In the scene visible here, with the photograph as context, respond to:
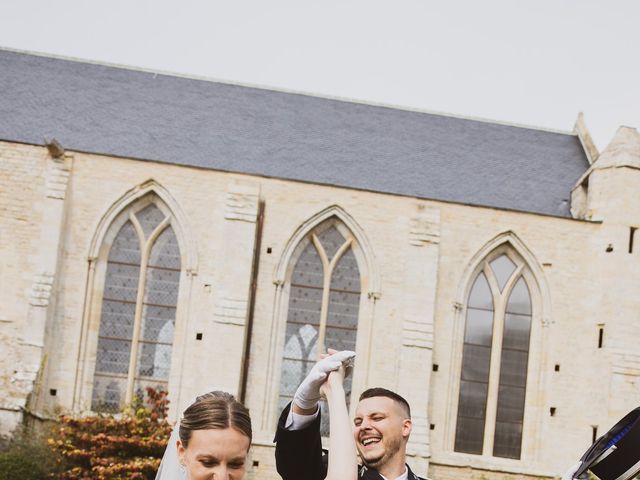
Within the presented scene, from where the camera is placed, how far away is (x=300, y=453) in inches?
177

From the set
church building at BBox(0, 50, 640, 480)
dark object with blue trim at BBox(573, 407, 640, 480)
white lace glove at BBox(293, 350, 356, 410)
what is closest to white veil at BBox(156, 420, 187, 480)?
white lace glove at BBox(293, 350, 356, 410)

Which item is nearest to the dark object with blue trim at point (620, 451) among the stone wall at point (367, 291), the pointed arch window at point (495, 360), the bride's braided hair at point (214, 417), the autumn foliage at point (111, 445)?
the bride's braided hair at point (214, 417)

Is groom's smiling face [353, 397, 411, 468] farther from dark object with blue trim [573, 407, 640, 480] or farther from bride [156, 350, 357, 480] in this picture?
bride [156, 350, 357, 480]

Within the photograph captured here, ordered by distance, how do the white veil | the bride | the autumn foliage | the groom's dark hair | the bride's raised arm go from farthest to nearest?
the autumn foliage, the groom's dark hair, the white veil, the bride's raised arm, the bride

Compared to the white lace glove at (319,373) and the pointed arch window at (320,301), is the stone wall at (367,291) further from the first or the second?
the white lace glove at (319,373)

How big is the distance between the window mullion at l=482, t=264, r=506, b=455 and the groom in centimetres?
1745

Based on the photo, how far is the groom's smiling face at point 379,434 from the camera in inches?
181

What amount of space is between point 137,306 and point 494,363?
274 inches

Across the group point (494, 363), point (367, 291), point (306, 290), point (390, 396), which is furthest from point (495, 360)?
point (390, 396)

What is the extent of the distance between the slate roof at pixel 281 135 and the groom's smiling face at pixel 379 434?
55.8 ft

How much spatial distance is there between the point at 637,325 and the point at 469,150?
218 inches

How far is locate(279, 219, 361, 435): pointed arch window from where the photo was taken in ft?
70.5

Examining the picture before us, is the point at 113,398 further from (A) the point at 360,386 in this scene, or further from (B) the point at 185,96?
(B) the point at 185,96

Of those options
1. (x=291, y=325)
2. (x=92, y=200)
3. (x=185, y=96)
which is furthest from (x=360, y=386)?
(x=185, y=96)
